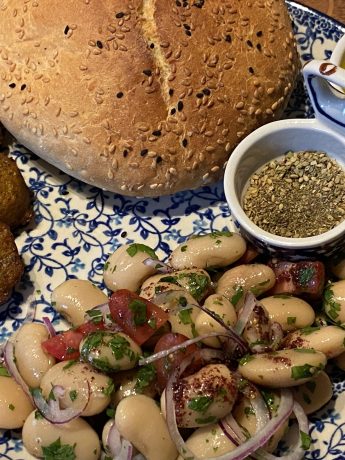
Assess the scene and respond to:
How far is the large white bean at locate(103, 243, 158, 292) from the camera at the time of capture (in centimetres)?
187

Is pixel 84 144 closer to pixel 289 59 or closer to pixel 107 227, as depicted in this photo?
pixel 107 227

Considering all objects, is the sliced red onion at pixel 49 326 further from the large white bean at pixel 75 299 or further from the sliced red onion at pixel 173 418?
the sliced red onion at pixel 173 418

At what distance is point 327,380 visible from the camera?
173cm

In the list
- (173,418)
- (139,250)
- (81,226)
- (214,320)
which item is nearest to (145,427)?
(173,418)

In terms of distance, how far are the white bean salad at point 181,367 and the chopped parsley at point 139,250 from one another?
96 millimetres

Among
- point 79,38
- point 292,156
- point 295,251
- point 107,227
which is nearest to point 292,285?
point 295,251

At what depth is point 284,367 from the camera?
157 centimetres

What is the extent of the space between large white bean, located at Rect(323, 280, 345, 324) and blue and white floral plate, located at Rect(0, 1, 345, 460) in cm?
45

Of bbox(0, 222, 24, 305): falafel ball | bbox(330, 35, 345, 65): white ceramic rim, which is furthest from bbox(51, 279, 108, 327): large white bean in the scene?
bbox(330, 35, 345, 65): white ceramic rim

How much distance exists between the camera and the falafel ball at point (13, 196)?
2.00 metres

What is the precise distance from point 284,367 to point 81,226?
850 mm

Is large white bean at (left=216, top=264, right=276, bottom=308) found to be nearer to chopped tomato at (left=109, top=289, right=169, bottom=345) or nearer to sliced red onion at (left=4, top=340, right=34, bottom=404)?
chopped tomato at (left=109, top=289, right=169, bottom=345)

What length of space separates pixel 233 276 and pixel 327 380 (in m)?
0.37

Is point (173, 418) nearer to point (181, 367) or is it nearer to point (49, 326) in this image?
point (181, 367)
